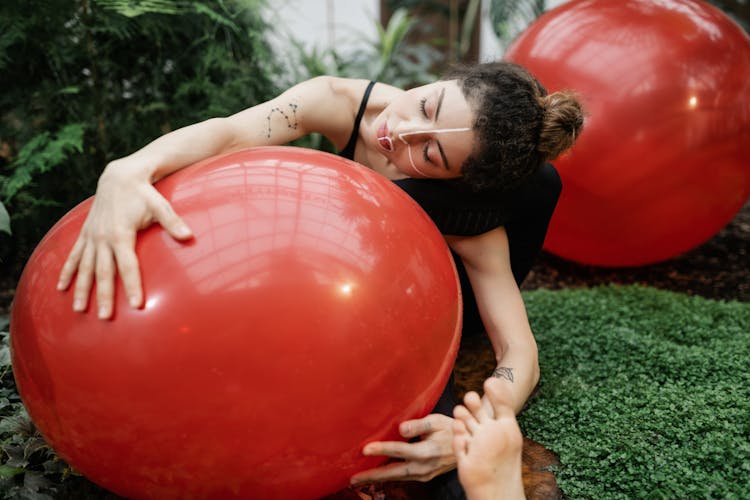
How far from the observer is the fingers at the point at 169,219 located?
4.47 ft

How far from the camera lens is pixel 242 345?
51.7 inches

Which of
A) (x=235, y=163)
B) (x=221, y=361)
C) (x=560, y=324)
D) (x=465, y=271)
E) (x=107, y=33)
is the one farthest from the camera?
(x=107, y=33)

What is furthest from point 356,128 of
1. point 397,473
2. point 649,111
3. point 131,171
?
point 649,111

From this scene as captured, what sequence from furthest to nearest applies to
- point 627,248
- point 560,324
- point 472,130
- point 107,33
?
point 107,33, point 627,248, point 560,324, point 472,130

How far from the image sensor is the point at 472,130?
1.84m

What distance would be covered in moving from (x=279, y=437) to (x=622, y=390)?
4.86ft

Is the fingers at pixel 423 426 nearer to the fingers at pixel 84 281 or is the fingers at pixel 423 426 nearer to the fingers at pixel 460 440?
the fingers at pixel 460 440

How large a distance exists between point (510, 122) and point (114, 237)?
1142 millimetres

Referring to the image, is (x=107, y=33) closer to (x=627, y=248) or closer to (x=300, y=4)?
(x=300, y=4)

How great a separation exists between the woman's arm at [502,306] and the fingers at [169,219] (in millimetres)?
1071

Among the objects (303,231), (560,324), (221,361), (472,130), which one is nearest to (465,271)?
(472,130)

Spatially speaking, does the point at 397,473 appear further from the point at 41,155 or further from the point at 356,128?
the point at 41,155

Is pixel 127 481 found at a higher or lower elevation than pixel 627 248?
higher

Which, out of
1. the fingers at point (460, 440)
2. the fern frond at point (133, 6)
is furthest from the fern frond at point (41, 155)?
the fingers at point (460, 440)
